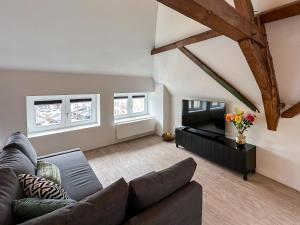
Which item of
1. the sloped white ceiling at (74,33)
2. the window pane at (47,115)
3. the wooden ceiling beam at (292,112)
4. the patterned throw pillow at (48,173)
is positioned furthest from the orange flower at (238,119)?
the window pane at (47,115)

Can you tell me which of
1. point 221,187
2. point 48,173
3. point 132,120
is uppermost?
point 132,120

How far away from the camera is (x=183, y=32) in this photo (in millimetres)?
3119

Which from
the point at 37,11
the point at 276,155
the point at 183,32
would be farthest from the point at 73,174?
the point at 276,155

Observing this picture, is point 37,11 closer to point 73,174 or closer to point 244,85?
point 73,174

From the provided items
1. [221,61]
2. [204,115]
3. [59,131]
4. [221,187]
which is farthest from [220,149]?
[59,131]

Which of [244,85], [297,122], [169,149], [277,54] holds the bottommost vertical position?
[169,149]

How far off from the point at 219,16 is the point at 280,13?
91cm

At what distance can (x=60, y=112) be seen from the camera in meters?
4.04

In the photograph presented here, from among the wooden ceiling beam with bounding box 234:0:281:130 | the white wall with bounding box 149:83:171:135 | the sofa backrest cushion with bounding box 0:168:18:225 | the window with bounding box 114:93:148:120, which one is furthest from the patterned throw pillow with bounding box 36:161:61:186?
the white wall with bounding box 149:83:171:135

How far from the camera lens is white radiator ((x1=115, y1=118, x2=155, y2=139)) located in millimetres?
4637

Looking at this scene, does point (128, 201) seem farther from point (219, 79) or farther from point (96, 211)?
point (219, 79)

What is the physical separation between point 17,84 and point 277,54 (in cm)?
421

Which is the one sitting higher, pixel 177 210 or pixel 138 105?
pixel 138 105

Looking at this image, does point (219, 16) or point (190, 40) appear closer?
point (219, 16)
